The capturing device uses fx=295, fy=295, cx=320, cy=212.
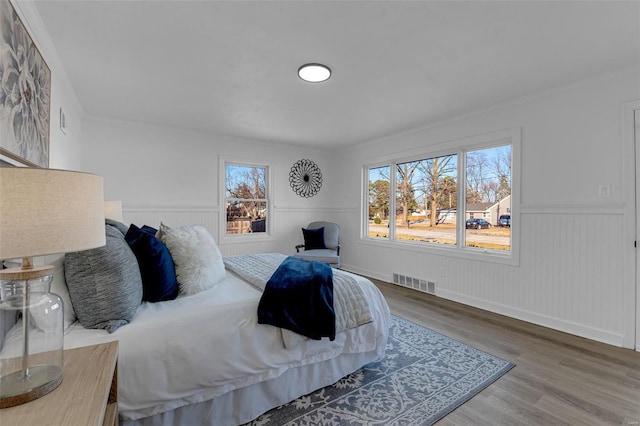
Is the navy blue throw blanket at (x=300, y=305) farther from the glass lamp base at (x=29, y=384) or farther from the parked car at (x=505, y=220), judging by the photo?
the parked car at (x=505, y=220)

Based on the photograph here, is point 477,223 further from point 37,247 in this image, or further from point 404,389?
point 37,247

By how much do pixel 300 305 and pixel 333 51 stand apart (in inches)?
73.3

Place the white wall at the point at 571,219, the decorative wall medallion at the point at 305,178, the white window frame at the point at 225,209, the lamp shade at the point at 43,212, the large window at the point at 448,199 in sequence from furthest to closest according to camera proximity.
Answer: the decorative wall medallion at the point at 305,178 < the white window frame at the point at 225,209 < the large window at the point at 448,199 < the white wall at the point at 571,219 < the lamp shade at the point at 43,212

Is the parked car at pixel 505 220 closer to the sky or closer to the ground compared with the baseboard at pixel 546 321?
closer to the sky

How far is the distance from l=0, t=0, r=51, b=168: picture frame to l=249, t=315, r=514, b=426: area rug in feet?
6.59

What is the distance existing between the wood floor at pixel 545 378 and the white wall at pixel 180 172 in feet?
9.38

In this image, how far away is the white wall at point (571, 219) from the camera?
2.59 m

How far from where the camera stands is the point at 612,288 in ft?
8.60

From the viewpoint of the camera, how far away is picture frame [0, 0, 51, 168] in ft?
4.75

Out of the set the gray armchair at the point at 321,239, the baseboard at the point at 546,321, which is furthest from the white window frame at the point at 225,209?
the baseboard at the point at 546,321

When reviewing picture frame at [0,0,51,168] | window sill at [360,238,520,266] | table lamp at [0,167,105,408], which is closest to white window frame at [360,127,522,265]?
window sill at [360,238,520,266]

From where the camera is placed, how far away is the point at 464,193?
386cm

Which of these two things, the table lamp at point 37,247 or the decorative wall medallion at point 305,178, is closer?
the table lamp at point 37,247

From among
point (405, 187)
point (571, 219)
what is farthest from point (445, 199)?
point (571, 219)
